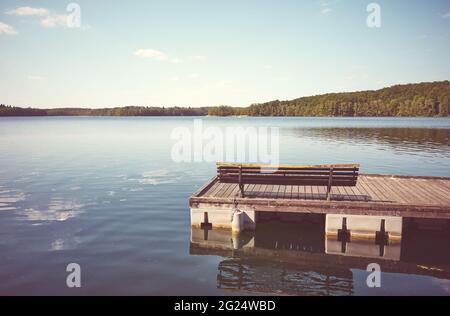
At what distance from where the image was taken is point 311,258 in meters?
10.7

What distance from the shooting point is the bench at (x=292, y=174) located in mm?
11211

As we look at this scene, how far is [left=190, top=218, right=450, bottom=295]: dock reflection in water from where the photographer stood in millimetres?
9086

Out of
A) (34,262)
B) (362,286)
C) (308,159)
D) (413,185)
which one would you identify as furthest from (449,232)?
(308,159)

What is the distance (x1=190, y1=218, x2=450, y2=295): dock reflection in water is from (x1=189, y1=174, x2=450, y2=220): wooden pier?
1.07 meters

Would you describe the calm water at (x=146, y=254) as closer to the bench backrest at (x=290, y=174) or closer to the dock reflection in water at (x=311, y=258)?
the dock reflection in water at (x=311, y=258)

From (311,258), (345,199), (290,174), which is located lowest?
(311,258)

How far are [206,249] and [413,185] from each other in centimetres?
846

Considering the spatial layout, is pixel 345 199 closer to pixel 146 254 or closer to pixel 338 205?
pixel 338 205

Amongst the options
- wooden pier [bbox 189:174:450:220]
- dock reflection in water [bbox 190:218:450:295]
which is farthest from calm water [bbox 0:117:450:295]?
wooden pier [bbox 189:174:450:220]

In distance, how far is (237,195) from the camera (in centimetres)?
1244

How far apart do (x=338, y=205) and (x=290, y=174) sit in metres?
1.74

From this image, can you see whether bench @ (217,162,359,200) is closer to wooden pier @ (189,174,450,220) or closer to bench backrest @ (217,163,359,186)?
bench backrest @ (217,163,359,186)

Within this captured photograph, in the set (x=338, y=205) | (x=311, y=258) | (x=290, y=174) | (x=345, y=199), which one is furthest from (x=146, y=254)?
(x=345, y=199)

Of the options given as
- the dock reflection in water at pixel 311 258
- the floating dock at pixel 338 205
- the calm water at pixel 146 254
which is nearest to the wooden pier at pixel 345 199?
the floating dock at pixel 338 205
